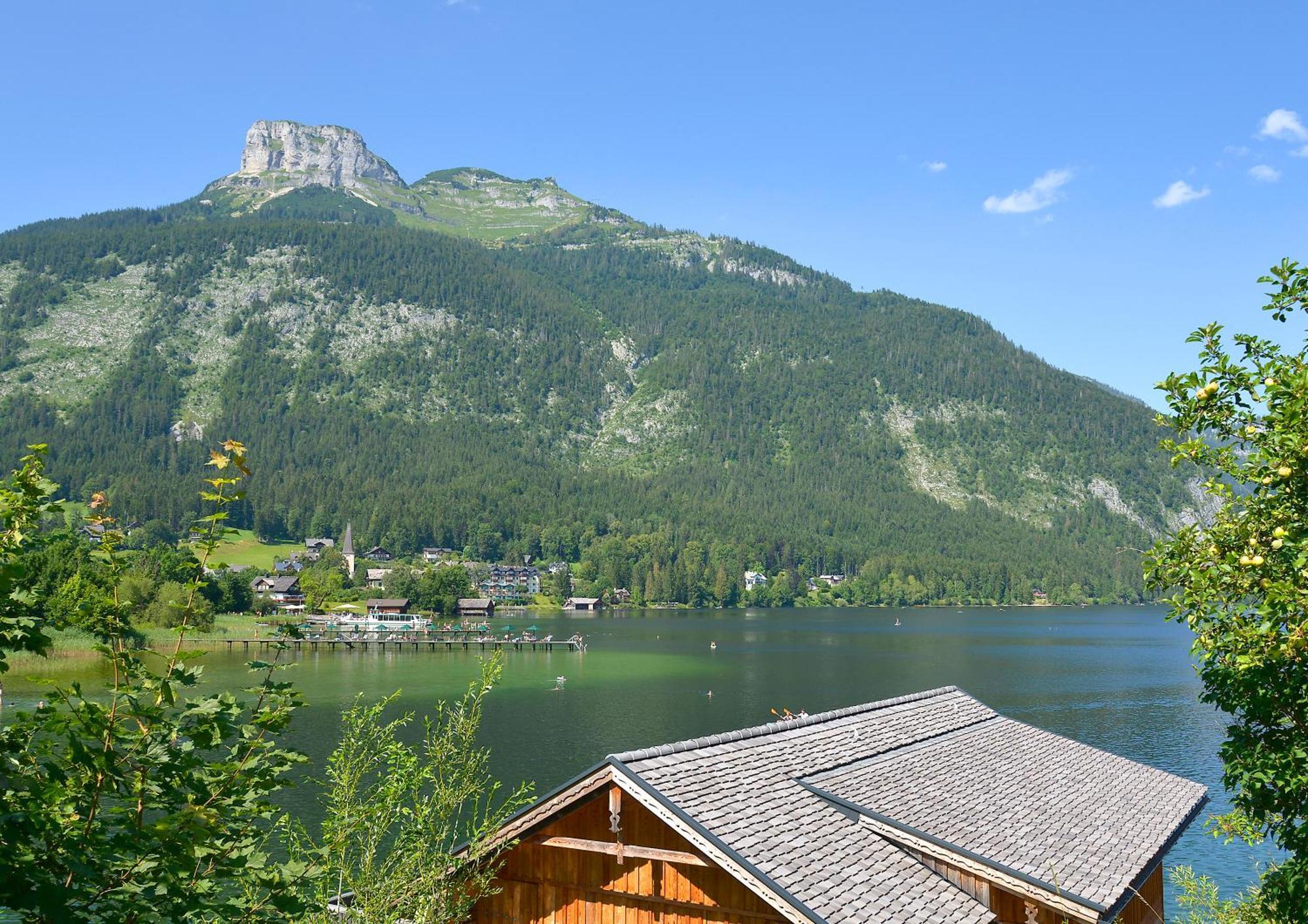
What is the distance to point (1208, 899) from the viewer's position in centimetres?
1612

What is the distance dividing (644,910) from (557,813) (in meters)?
1.88

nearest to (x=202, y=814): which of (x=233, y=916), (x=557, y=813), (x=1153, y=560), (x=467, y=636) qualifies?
(x=233, y=916)

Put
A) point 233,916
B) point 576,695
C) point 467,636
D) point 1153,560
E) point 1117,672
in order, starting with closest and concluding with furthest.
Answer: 1. point 233,916
2. point 1153,560
3. point 576,695
4. point 1117,672
5. point 467,636

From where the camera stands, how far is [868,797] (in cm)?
1697

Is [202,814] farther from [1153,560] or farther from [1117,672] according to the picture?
[1117,672]

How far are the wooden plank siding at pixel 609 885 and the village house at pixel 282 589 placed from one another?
16035 cm

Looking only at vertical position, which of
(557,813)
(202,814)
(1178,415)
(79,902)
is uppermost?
(1178,415)

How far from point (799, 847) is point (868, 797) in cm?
294

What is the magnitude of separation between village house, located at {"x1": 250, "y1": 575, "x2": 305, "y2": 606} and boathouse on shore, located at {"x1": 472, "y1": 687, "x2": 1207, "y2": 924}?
160 m

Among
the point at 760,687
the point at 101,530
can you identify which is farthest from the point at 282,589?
the point at 101,530

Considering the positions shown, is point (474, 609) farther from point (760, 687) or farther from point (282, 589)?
point (760, 687)

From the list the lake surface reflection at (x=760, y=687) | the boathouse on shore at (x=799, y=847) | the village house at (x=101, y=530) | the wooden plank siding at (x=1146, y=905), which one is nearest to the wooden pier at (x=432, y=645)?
the lake surface reflection at (x=760, y=687)

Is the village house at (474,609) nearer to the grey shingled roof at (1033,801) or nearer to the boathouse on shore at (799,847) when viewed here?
the grey shingled roof at (1033,801)

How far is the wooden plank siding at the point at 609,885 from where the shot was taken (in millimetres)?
14036
